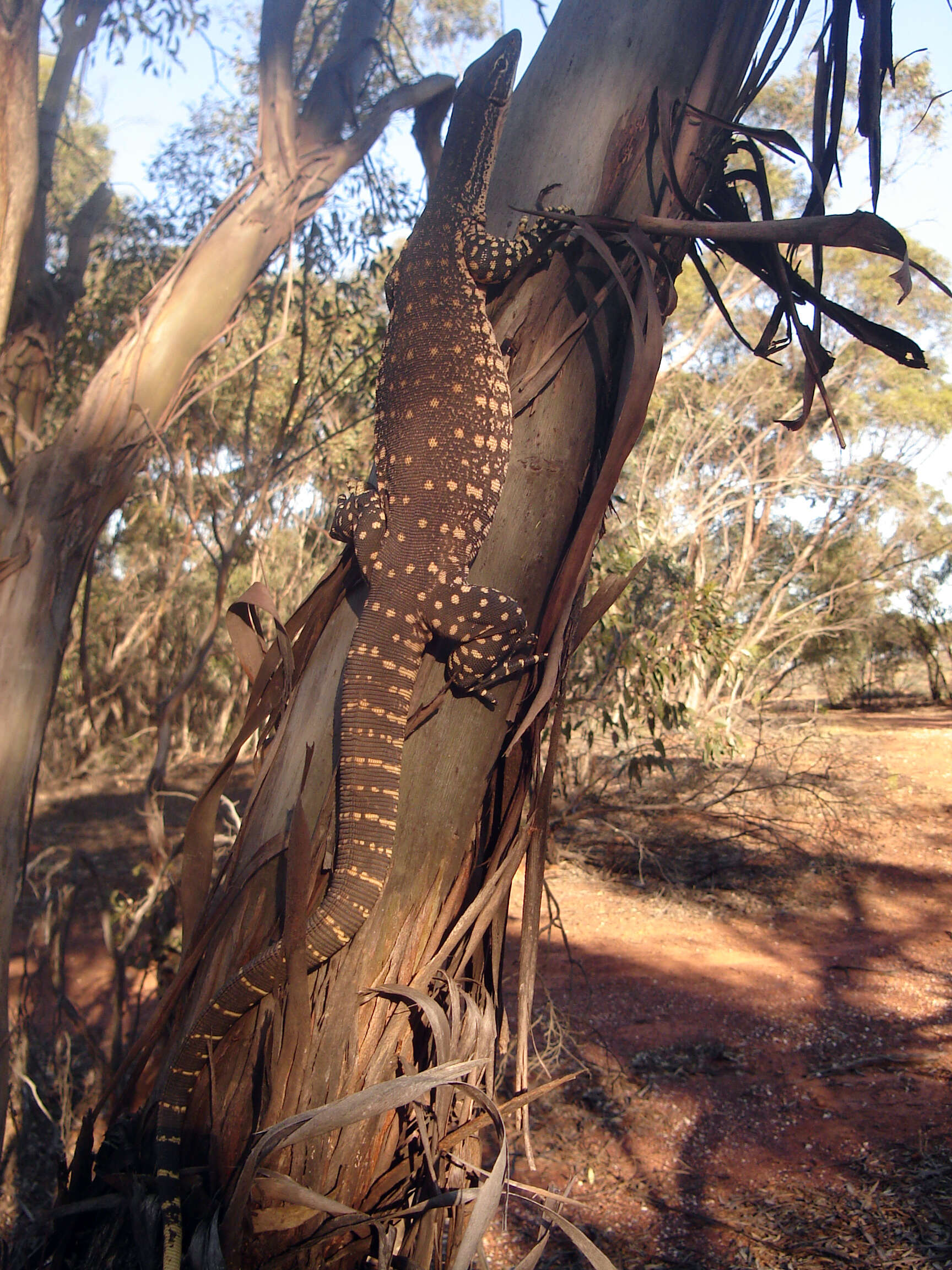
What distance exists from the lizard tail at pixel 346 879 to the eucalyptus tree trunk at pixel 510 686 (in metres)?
0.03

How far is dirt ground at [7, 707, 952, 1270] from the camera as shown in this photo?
151 inches

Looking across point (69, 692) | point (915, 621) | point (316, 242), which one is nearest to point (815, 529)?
point (915, 621)

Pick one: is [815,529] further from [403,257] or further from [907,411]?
[403,257]

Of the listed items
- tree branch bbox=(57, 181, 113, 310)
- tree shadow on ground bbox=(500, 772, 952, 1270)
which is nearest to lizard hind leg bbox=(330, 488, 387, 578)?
tree shadow on ground bbox=(500, 772, 952, 1270)

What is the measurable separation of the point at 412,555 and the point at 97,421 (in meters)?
2.13

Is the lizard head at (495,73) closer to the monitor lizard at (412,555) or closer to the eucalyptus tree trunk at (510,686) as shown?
the monitor lizard at (412,555)

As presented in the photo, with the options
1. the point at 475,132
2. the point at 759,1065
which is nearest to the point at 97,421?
the point at 475,132

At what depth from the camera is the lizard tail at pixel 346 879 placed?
134 centimetres

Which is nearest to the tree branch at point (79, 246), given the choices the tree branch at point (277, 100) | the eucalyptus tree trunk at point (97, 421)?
the eucalyptus tree trunk at point (97, 421)

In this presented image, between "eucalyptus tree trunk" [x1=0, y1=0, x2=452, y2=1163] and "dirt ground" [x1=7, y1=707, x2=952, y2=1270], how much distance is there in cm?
137

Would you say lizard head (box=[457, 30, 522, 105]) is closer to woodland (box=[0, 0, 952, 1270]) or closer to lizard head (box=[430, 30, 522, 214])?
lizard head (box=[430, 30, 522, 214])

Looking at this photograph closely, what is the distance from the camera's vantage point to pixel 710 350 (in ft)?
61.5

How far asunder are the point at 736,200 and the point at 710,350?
18.3 meters

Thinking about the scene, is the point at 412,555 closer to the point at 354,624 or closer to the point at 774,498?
the point at 354,624
